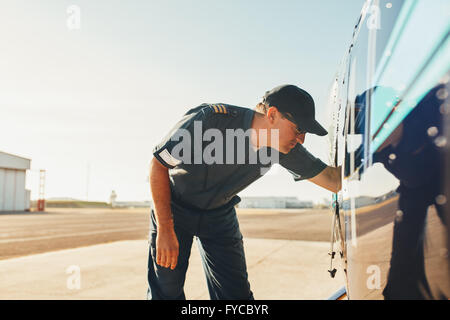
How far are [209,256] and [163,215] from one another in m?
0.55

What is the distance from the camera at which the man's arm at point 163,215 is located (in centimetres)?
175

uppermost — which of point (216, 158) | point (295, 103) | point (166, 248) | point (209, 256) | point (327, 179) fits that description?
point (295, 103)

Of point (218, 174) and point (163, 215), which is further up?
point (218, 174)

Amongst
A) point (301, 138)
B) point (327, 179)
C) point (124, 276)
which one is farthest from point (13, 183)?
point (301, 138)

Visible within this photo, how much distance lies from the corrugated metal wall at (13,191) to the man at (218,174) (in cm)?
3645

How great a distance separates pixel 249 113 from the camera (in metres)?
1.92

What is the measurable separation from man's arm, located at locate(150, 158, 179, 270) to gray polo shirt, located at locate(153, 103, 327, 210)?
94mm

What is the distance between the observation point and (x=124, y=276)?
175 inches

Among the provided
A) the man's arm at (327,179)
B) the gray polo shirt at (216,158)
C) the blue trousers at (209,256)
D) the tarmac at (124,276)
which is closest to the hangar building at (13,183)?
the tarmac at (124,276)

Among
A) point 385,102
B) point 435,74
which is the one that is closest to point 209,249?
point 385,102

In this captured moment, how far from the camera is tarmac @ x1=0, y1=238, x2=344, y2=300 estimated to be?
12.1ft

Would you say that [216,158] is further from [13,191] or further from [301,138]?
[13,191]
